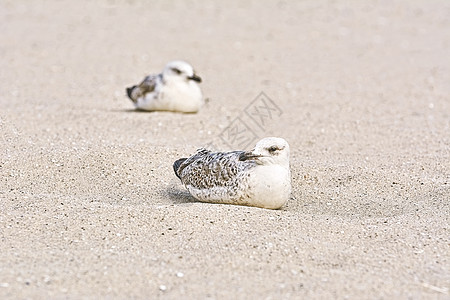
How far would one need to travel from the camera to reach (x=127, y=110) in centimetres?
979

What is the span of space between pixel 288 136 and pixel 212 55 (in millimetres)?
5101

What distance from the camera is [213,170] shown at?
592 cm

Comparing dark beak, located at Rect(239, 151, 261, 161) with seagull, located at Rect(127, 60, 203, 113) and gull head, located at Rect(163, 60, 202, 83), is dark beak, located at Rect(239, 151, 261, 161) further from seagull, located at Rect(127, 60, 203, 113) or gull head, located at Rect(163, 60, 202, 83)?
gull head, located at Rect(163, 60, 202, 83)

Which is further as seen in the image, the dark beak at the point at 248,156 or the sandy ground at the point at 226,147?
the dark beak at the point at 248,156

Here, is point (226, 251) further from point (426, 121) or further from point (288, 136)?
point (426, 121)

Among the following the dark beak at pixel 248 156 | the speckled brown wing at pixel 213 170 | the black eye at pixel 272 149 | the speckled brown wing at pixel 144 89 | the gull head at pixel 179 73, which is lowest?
the speckled brown wing at pixel 144 89

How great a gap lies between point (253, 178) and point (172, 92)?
13.4 ft

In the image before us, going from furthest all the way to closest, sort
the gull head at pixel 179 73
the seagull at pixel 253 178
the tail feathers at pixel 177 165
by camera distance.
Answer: the gull head at pixel 179 73, the tail feathers at pixel 177 165, the seagull at pixel 253 178

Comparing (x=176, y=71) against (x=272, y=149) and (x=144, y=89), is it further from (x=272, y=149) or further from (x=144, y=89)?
(x=272, y=149)

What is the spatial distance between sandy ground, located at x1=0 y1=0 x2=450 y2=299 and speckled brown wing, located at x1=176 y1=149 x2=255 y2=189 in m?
0.22

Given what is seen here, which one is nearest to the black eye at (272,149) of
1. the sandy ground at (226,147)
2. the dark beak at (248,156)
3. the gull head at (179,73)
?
the dark beak at (248,156)

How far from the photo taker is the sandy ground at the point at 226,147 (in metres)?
4.59

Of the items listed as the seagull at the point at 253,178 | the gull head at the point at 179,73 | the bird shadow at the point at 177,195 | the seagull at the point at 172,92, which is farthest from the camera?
the gull head at the point at 179,73

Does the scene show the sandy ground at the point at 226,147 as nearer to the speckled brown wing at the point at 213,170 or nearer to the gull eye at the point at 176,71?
the speckled brown wing at the point at 213,170
